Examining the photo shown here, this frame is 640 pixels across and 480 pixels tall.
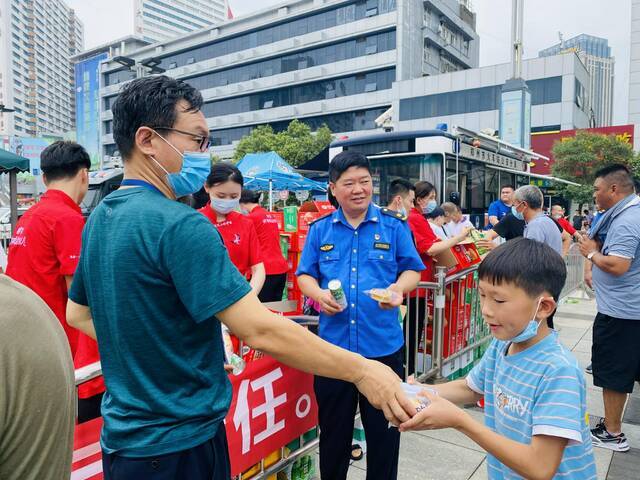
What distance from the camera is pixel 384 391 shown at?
160 cm

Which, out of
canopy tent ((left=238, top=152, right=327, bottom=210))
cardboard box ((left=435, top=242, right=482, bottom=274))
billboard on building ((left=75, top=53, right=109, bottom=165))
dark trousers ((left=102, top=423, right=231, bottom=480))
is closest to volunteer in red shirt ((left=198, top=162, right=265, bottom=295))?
cardboard box ((left=435, top=242, right=482, bottom=274))

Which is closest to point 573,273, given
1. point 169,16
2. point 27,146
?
point 27,146

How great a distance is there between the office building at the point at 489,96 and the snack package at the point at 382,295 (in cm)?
3792

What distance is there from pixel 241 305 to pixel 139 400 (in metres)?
0.44

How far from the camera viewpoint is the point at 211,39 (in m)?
56.2

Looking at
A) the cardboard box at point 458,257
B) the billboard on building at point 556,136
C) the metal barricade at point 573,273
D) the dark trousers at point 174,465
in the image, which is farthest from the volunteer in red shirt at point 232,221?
the billboard on building at point 556,136

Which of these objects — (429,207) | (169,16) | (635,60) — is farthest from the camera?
(169,16)

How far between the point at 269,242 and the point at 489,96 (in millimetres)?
39819

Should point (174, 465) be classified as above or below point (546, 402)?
below

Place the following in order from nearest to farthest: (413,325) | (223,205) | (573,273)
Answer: (223,205)
(413,325)
(573,273)

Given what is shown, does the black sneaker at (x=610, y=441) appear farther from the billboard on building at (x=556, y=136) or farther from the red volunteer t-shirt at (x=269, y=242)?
the billboard on building at (x=556, y=136)

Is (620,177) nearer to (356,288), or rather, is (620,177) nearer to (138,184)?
(356,288)

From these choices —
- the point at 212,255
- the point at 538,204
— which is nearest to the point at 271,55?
the point at 538,204

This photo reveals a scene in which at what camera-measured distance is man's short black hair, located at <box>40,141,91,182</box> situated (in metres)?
2.98
